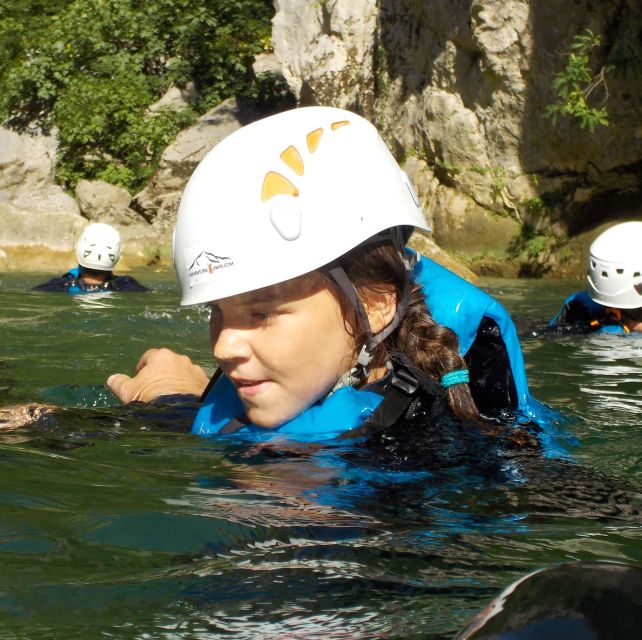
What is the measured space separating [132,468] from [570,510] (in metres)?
1.23

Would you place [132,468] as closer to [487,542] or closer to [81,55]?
[487,542]

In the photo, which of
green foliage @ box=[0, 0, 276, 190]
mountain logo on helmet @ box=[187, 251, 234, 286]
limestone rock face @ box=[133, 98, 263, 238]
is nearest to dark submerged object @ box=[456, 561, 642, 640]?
mountain logo on helmet @ box=[187, 251, 234, 286]

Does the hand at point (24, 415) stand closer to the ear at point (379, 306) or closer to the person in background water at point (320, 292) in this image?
the person in background water at point (320, 292)

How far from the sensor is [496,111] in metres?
15.1

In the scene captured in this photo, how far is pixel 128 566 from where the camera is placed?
2.10 metres

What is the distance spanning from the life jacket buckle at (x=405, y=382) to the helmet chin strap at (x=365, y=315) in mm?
112

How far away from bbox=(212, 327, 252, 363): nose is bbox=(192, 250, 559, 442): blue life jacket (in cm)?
32

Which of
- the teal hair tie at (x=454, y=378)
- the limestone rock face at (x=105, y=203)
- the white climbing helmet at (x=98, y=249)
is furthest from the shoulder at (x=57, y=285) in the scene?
the teal hair tie at (x=454, y=378)

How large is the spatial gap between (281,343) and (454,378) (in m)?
0.51

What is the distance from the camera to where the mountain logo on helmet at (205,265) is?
3.01m

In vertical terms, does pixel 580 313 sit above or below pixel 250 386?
Answer: below

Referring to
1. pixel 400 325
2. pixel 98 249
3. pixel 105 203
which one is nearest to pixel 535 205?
pixel 98 249

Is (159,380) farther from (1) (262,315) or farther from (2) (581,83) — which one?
(2) (581,83)

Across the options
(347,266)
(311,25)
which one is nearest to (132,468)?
(347,266)
